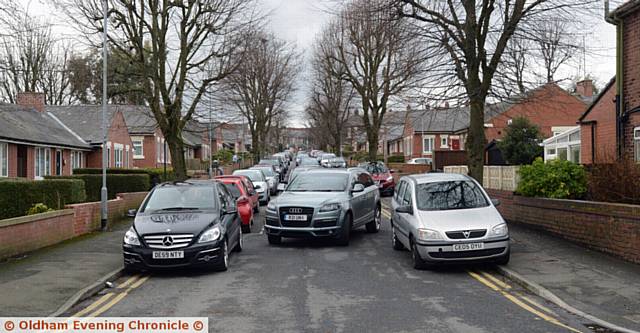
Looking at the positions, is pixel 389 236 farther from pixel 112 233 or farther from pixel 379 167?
pixel 379 167

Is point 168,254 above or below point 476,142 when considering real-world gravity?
below

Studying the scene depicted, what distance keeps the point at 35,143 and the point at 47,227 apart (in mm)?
16028

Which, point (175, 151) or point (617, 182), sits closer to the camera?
point (617, 182)

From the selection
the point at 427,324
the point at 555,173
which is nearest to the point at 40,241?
the point at 427,324

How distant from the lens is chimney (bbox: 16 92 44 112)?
36094mm

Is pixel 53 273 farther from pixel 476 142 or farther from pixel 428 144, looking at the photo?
pixel 428 144

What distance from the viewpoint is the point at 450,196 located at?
39.0 ft

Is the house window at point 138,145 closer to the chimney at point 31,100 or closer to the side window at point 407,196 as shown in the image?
the chimney at point 31,100

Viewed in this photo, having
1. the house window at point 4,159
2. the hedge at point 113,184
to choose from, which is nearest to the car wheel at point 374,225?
the hedge at point 113,184

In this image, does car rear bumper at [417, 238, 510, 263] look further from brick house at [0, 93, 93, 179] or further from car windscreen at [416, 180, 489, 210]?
brick house at [0, 93, 93, 179]

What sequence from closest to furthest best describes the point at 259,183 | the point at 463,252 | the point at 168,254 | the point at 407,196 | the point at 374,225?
the point at 168,254, the point at 463,252, the point at 407,196, the point at 374,225, the point at 259,183

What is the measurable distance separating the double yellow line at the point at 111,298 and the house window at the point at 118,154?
31886 millimetres

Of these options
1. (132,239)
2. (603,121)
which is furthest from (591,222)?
(603,121)

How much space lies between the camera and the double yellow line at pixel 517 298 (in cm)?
754
